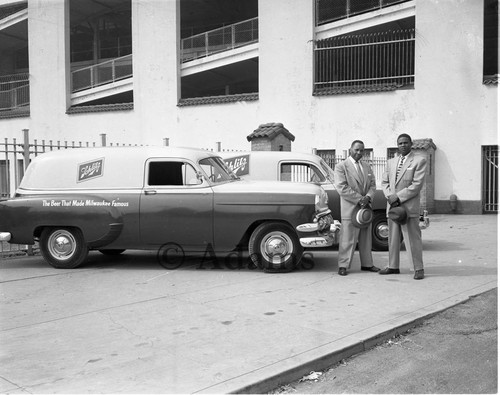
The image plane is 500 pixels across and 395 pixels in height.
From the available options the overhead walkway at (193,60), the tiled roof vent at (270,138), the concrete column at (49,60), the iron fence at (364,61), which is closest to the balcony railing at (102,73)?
the overhead walkway at (193,60)

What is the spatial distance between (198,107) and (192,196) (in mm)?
16456

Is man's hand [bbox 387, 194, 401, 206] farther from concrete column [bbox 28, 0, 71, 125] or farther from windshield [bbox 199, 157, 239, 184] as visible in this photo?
concrete column [bbox 28, 0, 71, 125]

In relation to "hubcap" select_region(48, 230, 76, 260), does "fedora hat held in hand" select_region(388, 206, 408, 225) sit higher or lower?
higher

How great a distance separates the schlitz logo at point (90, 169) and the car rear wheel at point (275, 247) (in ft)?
8.79

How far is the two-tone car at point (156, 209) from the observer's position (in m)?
8.01

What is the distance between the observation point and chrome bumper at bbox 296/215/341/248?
25.4ft

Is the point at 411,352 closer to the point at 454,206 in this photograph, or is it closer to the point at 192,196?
the point at 192,196

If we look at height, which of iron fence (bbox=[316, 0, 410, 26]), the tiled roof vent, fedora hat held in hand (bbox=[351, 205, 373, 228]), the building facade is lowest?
fedora hat held in hand (bbox=[351, 205, 373, 228])

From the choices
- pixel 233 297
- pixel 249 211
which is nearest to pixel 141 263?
pixel 249 211

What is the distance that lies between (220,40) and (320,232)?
62.1 feet

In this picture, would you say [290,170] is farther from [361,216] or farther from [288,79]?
[288,79]

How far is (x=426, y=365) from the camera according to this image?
430 cm

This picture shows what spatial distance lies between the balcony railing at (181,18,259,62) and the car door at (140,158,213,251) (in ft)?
54.8

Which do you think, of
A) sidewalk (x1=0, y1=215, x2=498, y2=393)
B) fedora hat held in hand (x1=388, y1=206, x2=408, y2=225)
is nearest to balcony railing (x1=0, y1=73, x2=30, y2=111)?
sidewalk (x1=0, y1=215, x2=498, y2=393)
